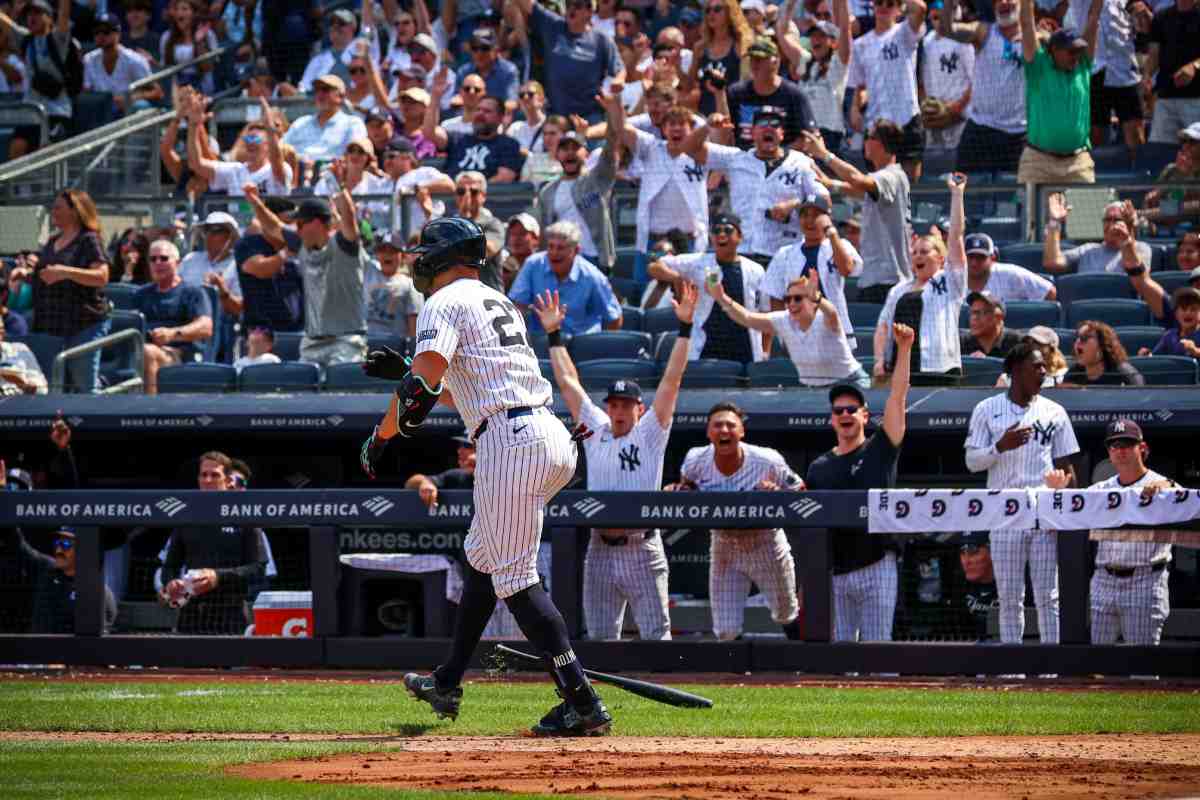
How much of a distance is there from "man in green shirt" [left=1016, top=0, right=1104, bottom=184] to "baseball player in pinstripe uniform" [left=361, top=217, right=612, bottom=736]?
21.7ft

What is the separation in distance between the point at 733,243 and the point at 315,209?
2864mm

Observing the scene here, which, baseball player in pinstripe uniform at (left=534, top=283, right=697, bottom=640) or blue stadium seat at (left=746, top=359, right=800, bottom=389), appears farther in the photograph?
blue stadium seat at (left=746, top=359, right=800, bottom=389)

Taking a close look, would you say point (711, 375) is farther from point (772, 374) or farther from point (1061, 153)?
point (1061, 153)

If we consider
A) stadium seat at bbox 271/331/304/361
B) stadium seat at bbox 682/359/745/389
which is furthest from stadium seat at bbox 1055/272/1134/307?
stadium seat at bbox 271/331/304/361

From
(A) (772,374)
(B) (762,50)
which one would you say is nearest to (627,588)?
(A) (772,374)

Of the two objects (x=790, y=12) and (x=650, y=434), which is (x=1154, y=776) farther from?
(x=790, y=12)

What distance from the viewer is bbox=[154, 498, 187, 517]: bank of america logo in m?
9.62

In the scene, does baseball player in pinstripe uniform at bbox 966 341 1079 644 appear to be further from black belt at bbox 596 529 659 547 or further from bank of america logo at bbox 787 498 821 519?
black belt at bbox 596 529 659 547

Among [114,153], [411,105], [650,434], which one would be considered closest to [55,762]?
[650,434]

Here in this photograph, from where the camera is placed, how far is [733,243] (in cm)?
1108

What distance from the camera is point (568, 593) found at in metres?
9.27

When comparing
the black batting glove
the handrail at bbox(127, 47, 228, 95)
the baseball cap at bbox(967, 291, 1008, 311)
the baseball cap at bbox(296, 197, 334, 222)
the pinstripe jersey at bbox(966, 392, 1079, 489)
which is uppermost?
the handrail at bbox(127, 47, 228, 95)

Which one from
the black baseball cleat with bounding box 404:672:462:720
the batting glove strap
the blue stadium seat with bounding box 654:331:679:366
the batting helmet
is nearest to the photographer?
the batting glove strap

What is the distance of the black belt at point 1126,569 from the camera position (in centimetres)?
888
